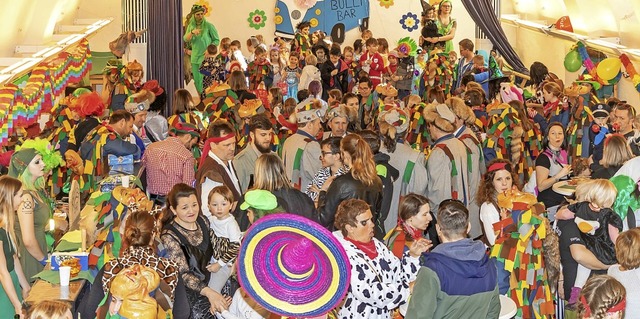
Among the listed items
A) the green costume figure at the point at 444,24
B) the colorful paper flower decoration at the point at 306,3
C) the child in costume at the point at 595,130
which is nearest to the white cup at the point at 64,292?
the child in costume at the point at 595,130

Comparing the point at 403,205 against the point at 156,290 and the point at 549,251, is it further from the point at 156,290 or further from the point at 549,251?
the point at 156,290

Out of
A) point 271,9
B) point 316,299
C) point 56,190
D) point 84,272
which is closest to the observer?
point 316,299

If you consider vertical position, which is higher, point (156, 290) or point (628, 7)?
point (628, 7)

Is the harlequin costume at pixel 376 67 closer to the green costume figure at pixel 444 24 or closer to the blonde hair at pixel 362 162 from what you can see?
the green costume figure at pixel 444 24

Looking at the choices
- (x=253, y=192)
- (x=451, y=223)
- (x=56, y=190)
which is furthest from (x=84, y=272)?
(x=56, y=190)

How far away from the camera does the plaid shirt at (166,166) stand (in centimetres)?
894

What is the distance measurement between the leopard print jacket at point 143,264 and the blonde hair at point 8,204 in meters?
1.20

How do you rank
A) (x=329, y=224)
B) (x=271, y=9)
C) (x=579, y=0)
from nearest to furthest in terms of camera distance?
(x=329, y=224) → (x=579, y=0) → (x=271, y=9)

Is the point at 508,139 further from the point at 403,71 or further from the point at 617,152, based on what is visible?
the point at 403,71

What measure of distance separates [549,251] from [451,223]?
1.55m

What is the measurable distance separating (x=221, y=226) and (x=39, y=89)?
17.5 feet

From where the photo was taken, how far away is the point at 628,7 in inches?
555

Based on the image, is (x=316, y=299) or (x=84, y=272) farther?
(x=84, y=272)

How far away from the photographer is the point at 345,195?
759cm
